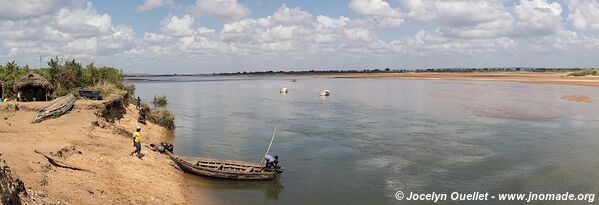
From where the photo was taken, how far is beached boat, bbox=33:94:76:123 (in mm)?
32875

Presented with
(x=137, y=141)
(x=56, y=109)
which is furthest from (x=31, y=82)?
(x=137, y=141)

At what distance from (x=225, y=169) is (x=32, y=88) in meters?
23.8

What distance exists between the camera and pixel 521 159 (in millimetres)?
31750

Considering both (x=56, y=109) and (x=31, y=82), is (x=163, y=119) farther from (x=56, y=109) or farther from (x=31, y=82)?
(x=56, y=109)

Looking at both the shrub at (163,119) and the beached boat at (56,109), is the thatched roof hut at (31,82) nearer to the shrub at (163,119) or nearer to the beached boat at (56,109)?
the beached boat at (56,109)

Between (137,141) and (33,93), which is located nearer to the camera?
(137,141)

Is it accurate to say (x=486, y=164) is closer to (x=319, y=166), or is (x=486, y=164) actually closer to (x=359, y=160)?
(x=359, y=160)

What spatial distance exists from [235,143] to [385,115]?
934 inches

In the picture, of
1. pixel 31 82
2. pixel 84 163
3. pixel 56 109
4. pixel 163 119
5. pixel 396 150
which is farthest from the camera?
pixel 163 119

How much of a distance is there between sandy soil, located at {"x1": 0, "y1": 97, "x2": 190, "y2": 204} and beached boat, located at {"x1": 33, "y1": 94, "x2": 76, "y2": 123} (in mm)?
486

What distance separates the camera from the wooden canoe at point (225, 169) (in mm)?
26547

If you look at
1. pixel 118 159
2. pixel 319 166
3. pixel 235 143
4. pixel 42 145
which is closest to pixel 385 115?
pixel 235 143

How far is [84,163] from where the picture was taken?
23469mm

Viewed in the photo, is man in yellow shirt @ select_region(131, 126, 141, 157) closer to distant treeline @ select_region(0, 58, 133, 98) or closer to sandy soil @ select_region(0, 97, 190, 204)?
sandy soil @ select_region(0, 97, 190, 204)
